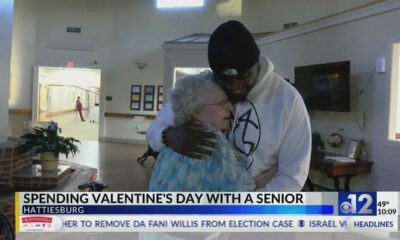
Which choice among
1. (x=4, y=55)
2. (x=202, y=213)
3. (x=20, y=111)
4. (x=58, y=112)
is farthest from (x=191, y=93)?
(x=58, y=112)

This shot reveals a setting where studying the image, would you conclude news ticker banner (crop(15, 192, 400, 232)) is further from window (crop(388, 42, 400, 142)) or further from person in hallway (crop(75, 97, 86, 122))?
person in hallway (crop(75, 97, 86, 122))

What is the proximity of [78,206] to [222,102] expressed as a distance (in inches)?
21.8

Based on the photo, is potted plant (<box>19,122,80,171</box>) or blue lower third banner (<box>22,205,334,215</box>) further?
potted plant (<box>19,122,80,171</box>)

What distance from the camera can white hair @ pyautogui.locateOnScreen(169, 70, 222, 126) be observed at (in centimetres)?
92

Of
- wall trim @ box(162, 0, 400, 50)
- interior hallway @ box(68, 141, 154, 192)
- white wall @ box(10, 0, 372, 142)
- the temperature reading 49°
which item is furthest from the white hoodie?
white wall @ box(10, 0, 372, 142)

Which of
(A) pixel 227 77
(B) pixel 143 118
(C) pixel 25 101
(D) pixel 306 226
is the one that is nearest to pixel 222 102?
(A) pixel 227 77

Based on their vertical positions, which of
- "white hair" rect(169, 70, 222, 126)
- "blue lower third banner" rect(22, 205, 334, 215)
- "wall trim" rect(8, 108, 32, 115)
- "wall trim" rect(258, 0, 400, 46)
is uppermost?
"wall trim" rect(258, 0, 400, 46)

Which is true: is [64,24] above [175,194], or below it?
above

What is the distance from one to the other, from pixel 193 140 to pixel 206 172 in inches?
3.9

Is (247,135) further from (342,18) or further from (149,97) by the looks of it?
(149,97)

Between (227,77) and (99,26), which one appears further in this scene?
(99,26)

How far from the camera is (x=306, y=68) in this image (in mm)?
4180

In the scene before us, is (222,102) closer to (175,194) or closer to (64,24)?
(175,194)

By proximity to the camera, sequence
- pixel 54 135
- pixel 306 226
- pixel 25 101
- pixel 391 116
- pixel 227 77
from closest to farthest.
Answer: pixel 227 77, pixel 306 226, pixel 391 116, pixel 54 135, pixel 25 101
